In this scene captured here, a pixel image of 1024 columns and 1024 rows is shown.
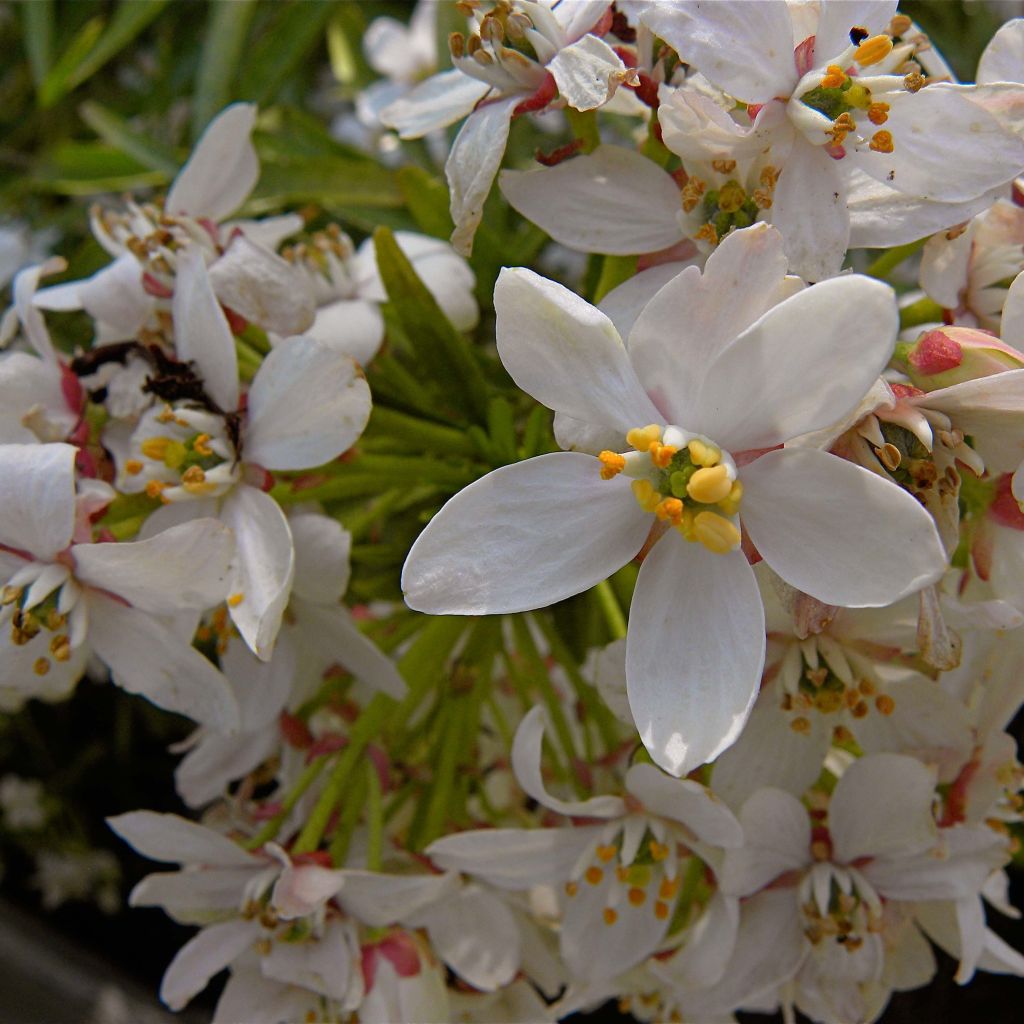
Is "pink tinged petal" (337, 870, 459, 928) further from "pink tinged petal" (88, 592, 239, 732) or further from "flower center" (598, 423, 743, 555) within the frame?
"flower center" (598, 423, 743, 555)

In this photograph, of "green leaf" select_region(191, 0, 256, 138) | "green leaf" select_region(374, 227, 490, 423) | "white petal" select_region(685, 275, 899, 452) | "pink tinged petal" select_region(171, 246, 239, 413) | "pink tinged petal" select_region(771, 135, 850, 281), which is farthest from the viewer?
"green leaf" select_region(191, 0, 256, 138)

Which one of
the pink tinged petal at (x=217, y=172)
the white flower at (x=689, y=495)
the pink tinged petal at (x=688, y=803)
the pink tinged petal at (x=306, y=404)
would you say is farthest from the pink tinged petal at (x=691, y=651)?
the pink tinged petal at (x=217, y=172)

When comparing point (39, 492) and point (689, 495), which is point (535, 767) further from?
point (39, 492)

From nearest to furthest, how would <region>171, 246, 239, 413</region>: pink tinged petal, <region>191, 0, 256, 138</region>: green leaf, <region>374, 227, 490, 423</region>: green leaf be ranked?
<region>171, 246, 239, 413</region>: pink tinged petal → <region>374, 227, 490, 423</region>: green leaf → <region>191, 0, 256, 138</region>: green leaf

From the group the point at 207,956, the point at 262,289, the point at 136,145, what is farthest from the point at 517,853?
the point at 136,145

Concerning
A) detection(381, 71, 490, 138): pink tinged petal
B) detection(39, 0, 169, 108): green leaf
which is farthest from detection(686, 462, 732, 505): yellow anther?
detection(39, 0, 169, 108): green leaf

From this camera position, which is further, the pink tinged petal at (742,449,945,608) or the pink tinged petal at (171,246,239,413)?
the pink tinged petal at (171,246,239,413)
